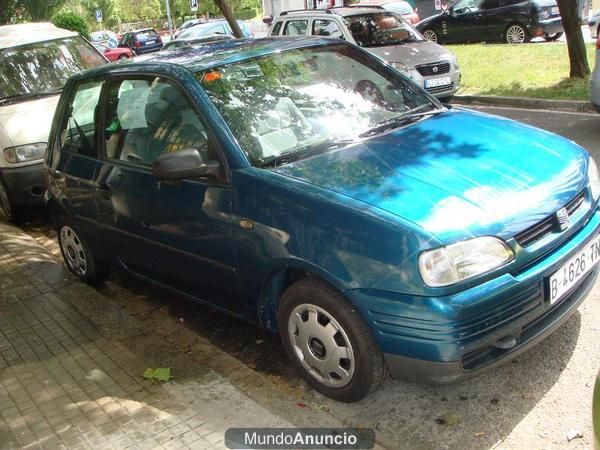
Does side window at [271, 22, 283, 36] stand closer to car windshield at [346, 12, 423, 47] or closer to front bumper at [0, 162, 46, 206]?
car windshield at [346, 12, 423, 47]

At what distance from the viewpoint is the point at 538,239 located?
302cm

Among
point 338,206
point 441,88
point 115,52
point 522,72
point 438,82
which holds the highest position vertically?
point 338,206

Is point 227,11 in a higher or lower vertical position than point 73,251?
higher

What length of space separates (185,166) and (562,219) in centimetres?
190

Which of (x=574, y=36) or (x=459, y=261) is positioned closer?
(x=459, y=261)

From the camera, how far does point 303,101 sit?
388 centimetres

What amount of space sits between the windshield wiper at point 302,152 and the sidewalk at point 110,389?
1.16 metres

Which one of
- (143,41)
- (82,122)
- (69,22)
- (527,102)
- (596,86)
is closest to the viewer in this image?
(82,122)

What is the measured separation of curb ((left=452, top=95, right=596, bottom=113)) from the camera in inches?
350

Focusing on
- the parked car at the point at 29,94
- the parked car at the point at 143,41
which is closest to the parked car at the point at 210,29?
the parked car at the point at 143,41

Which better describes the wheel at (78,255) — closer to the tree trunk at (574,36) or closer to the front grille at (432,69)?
the front grille at (432,69)

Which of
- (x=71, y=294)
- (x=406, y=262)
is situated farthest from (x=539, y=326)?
(x=71, y=294)

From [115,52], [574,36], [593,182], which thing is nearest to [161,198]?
[593,182]

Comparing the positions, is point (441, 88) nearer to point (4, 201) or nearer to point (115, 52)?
point (4, 201)
